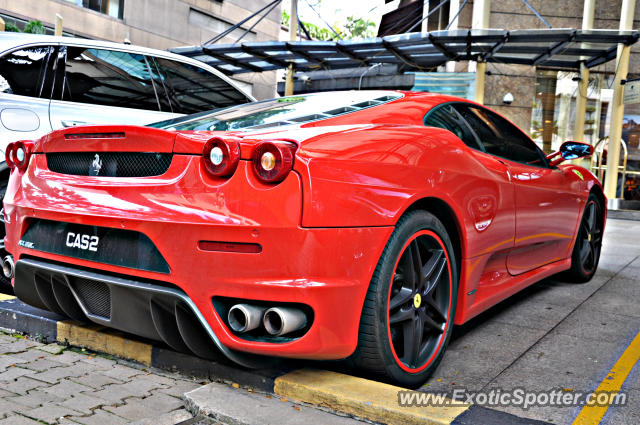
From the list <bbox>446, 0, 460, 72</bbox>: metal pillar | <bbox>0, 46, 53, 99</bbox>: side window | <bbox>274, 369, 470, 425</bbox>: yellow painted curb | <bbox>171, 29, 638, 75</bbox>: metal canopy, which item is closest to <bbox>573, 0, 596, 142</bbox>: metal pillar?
<bbox>171, 29, 638, 75</bbox>: metal canopy

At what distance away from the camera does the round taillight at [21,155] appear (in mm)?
3021

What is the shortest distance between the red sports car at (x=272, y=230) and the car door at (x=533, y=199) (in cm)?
40

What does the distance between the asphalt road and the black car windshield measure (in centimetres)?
138

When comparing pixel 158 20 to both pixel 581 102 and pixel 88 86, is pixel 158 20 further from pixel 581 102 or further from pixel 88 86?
pixel 88 86

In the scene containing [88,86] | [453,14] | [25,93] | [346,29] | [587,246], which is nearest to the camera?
[25,93]

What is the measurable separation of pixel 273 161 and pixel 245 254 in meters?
0.36

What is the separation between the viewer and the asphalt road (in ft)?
8.97

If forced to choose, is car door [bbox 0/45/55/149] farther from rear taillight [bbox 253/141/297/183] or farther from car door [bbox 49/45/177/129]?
rear taillight [bbox 253/141/297/183]

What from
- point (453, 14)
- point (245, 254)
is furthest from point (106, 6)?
point (245, 254)

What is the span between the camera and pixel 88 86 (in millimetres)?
4629

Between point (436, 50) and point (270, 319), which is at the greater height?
point (436, 50)

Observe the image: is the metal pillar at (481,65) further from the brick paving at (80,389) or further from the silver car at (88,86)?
the brick paving at (80,389)

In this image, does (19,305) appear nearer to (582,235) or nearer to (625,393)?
(625,393)

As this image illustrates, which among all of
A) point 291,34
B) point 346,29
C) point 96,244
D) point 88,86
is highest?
point 346,29
